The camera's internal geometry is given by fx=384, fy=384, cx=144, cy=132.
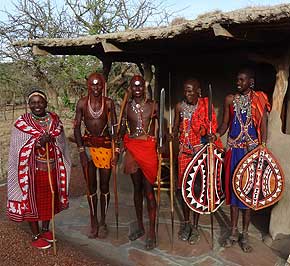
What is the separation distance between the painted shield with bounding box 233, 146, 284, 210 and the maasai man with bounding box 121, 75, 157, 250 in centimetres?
96

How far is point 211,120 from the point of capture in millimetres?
4262

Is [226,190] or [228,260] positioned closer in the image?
[228,260]

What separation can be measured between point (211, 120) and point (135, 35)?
139cm

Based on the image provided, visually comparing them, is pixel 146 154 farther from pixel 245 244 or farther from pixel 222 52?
pixel 222 52

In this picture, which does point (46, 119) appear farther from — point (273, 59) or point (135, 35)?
point (273, 59)

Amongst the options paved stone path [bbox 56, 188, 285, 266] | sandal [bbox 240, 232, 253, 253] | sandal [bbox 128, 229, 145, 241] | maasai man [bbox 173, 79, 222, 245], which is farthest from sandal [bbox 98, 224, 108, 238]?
sandal [bbox 240, 232, 253, 253]

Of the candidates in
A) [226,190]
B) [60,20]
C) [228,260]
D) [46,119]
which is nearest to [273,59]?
[226,190]

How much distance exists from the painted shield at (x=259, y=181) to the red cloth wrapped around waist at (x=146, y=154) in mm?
919

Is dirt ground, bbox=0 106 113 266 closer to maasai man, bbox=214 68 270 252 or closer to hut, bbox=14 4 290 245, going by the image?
maasai man, bbox=214 68 270 252

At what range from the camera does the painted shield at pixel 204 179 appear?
4363 millimetres

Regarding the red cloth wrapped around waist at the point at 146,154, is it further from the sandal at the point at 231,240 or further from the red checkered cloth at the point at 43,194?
the sandal at the point at 231,240

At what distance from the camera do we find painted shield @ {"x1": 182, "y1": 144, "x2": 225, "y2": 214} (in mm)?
4363

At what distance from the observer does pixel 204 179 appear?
443 centimetres

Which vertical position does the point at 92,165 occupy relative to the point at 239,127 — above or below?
below
